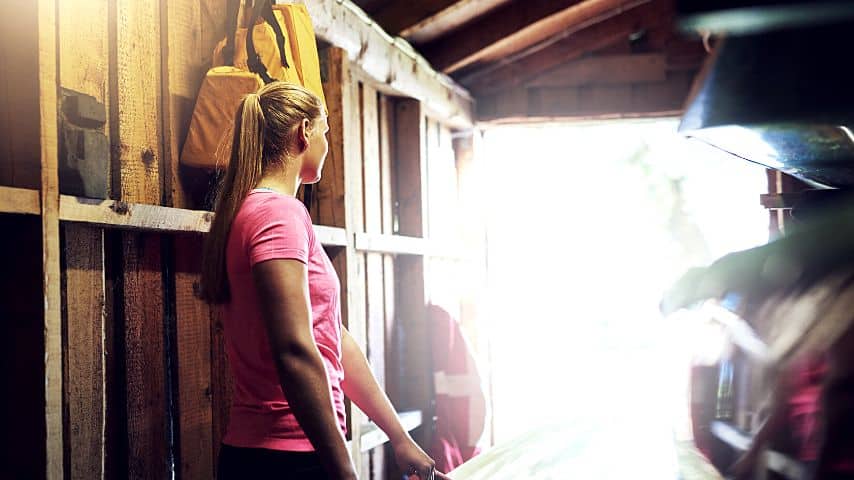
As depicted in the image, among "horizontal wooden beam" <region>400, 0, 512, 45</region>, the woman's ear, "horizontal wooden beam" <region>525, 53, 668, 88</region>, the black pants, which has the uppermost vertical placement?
"horizontal wooden beam" <region>400, 0, 512, 45</region>

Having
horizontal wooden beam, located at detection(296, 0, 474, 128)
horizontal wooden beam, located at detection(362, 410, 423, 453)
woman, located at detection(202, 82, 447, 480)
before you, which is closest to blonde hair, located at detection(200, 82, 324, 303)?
woman, located at detection(202, 82, 447, 480)

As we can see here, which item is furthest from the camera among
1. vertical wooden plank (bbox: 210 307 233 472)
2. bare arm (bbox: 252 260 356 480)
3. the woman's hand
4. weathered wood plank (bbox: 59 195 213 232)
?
vertical wooden plank (bbox: 210 307 233 472)

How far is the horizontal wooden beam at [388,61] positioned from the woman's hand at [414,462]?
1690 mm

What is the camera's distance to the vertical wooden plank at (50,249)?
180cm

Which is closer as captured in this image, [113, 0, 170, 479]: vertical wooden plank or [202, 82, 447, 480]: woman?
[202, 82, 447, 480]: woman

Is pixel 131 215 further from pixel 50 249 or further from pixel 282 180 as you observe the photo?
pixel 282 180

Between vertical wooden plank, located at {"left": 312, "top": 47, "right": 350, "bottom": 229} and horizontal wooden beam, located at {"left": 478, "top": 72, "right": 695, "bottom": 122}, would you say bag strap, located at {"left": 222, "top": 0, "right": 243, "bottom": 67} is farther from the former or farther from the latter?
horizontal wooden beam, located at {"left": 478, "top": 72, "right": 695, "bottom": 122}

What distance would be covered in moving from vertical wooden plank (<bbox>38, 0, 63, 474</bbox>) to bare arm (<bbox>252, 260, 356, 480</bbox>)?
503mm

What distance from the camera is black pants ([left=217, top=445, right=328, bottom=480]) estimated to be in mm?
1699

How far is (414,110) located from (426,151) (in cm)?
38

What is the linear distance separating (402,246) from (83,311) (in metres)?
2.32

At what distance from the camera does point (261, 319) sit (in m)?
1.72

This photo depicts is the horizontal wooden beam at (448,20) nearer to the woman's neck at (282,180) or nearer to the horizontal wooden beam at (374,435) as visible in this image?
the horizontal wooden beam at (374,435)

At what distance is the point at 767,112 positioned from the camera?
1.19m
